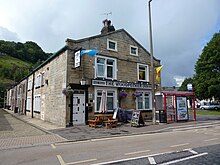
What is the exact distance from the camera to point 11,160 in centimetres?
581

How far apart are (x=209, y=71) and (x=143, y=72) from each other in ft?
70.7

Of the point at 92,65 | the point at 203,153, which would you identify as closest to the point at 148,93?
the point at 92,65

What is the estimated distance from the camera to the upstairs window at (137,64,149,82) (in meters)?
18.8

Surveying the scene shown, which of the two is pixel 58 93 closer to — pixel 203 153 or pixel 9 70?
pixel 203 153

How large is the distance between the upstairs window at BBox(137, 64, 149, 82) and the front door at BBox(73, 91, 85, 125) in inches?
270

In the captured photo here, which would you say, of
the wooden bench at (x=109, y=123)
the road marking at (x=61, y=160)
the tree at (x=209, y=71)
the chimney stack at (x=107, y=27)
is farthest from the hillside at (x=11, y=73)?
the road marking at (x=61, y=160)

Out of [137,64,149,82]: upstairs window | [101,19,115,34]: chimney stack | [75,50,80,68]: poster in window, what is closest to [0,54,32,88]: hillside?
[101,19,115,34]: chimney stack

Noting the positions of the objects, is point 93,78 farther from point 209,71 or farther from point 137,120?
point 209,71

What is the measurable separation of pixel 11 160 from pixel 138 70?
14482 mm

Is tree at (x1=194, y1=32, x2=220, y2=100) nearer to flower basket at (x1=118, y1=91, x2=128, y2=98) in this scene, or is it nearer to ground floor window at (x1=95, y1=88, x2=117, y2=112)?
flower basket at (x1=118, y1=91, x2=128, y2=98)

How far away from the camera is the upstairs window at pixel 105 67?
15.9 meters

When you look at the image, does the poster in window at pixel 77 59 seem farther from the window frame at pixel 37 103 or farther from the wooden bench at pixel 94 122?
the window frame at pixel 37 103

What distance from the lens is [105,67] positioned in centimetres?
1611

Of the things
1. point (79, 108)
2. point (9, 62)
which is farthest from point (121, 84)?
point (9, 62)
